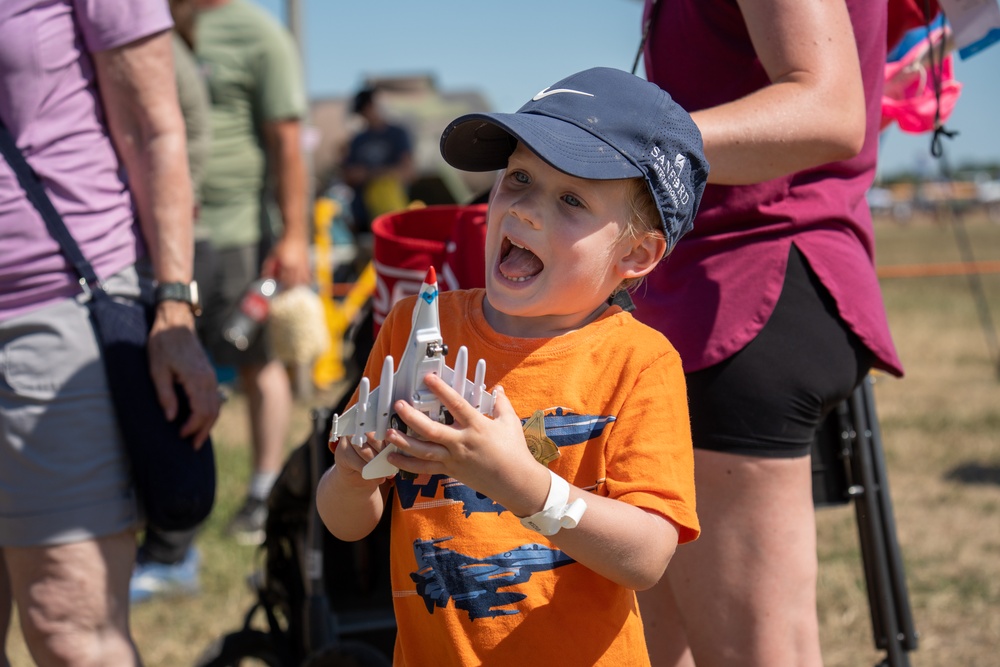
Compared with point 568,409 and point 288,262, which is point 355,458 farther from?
point 288,262

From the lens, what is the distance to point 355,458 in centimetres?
147

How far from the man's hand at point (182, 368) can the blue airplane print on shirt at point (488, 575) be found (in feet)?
2.70

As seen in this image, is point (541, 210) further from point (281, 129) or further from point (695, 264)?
point (281, 129)

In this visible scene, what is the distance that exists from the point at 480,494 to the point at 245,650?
4.51 ft

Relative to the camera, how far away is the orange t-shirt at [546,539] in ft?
4.99

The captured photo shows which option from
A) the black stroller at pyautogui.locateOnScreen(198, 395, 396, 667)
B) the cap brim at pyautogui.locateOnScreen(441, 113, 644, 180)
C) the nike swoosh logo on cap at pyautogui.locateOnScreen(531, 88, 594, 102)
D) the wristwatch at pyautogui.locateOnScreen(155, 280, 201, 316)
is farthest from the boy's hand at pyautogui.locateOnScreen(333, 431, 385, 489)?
the black stroller at pyautogui.locateOnScreen(198, 395, 396, 667)

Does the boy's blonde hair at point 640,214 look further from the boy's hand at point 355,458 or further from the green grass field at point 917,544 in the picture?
the green grass field at point 917,544

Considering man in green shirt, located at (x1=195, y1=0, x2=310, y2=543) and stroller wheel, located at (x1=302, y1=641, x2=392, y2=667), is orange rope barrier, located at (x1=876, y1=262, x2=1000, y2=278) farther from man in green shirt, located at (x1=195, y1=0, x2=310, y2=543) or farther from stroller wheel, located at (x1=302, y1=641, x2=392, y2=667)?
stroller wheel, located at (x1=302, y1=641, x2=392, y2=667)

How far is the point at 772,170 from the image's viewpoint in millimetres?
1729

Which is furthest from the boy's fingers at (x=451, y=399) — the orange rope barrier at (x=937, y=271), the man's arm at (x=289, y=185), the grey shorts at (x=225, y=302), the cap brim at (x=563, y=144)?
the orange rope barrier at (x=937, y=271)

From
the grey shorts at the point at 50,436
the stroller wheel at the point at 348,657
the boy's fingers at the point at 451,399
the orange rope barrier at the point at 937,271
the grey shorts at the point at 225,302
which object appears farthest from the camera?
the orange rope barrier at the point at 937,271


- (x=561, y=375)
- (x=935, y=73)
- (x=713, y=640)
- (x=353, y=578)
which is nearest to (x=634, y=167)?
(x=561, y=375)

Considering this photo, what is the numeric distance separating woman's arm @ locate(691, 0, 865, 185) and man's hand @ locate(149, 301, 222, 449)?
1.10m

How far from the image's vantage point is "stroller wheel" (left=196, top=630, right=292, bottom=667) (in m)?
2.65
